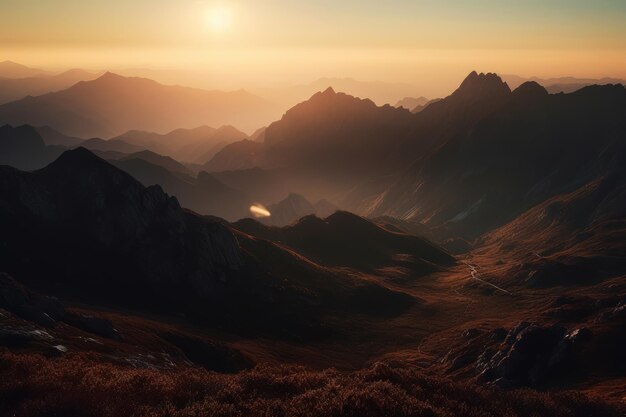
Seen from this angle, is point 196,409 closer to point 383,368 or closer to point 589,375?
point 383,368

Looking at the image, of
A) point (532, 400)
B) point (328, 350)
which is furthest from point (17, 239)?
point (532, 400)

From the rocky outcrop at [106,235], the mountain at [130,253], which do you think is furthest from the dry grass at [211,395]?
the rocky outcrop at [106,235]

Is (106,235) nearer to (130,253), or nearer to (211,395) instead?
(130,253)

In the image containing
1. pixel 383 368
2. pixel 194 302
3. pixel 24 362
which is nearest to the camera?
pixel 24 362

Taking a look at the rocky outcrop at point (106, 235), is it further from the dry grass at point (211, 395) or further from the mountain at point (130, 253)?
the dry grass at point (211, 395)

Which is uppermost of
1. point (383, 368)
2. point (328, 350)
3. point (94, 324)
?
point (383, 368)

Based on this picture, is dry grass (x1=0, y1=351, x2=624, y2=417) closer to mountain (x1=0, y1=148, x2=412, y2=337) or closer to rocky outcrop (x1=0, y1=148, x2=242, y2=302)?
mountain (x1=0, y1=148, x2=412, y2=337)

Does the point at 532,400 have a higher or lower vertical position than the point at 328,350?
higher

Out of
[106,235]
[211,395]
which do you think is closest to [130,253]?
[106,235]

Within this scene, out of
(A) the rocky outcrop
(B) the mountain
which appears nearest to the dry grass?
(B) the mountain
